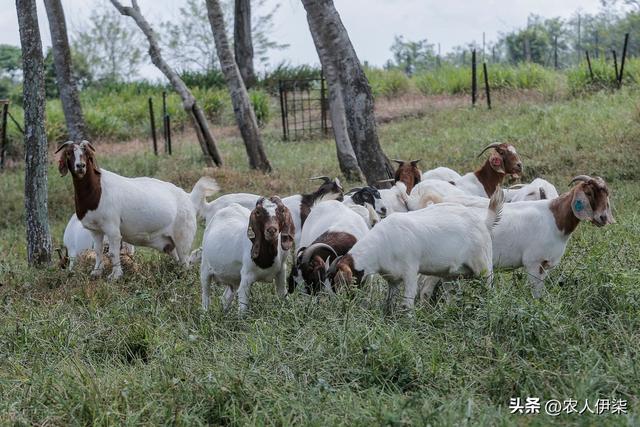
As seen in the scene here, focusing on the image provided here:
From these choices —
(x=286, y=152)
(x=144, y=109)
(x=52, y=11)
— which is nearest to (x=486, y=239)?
(x=52, y=11)

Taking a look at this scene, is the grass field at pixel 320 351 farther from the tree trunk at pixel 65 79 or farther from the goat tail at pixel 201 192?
the tree trunk at pixel 65 79

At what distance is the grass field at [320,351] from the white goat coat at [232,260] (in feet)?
0.72

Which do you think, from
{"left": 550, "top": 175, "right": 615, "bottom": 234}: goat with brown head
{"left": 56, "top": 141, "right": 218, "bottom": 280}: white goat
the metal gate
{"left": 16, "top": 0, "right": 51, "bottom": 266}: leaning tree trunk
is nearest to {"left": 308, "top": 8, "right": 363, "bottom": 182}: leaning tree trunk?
{"left": 56, "top": 141, "right": 218, "bottom": 280}: white goat

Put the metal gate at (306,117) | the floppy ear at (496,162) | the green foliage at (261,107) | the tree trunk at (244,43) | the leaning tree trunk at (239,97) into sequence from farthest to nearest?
the tree trunk at (244,43) → the green foliage at (261,107) → the metal gate at (306,117) → the leaning tree trunk at (239,97) → the floppy ear at (496,162)

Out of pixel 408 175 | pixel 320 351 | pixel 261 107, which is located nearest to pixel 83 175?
pixel 408 175

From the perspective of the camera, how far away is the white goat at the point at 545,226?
7.62 m

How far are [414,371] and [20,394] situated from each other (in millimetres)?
2351

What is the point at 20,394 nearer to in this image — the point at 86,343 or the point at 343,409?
the point at 86,343

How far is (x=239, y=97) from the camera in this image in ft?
57.9

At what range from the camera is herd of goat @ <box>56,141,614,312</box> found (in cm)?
726

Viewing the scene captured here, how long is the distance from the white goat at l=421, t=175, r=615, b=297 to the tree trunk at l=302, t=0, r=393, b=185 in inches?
187

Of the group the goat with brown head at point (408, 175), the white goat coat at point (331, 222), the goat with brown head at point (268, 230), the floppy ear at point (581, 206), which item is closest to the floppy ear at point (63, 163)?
the white goat coat at point (331, 222)

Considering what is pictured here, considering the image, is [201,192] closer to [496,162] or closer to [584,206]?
[496,162]

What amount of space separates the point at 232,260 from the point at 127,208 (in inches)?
94.2
